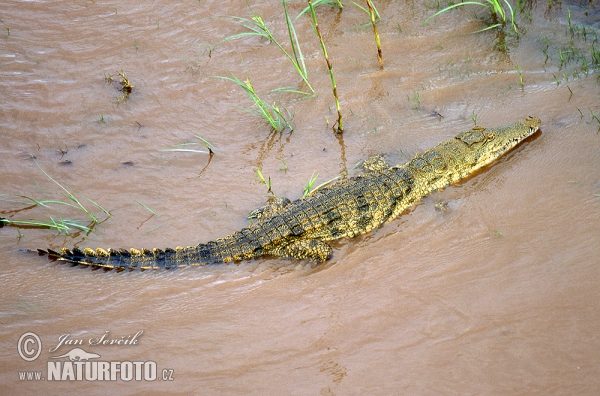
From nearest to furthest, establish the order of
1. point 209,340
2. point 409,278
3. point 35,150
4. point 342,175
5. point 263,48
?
point 209,340 < point 409,278 < point 342,175 < point 35,150 < point 263,48

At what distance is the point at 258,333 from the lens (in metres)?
3.99

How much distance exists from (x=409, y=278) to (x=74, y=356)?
2.69 metres

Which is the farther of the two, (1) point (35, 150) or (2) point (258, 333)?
(1) point (35, 150)

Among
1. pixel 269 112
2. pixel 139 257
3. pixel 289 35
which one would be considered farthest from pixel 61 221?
pixel 289 35

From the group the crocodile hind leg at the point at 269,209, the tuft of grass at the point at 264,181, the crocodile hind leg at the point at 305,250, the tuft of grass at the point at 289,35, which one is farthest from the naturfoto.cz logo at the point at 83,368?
the tuft of grass at the point at 289,35

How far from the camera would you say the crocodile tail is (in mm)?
4375

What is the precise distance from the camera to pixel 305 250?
15.0 ft

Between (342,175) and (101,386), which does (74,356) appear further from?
(342,175)

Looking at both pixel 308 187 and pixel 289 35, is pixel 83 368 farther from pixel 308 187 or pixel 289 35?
pixel 289 35

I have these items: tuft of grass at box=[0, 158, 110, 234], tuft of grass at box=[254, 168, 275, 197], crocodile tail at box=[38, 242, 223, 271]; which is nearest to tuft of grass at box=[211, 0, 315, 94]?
tuft of grass at box=[254, 168, 275, 197]

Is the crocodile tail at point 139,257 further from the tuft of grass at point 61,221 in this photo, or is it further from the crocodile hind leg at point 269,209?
the crocodile hind leg at point 269,209

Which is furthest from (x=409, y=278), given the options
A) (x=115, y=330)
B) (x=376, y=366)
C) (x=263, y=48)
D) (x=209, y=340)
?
Answer: (x=263, y=48)

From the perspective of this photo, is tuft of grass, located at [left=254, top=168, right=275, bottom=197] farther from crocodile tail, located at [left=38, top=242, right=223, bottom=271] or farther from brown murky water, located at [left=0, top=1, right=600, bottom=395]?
crocodile tail, located at [left=38, top=242, right=223, bottom=271]

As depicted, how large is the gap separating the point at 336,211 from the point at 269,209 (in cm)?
65
